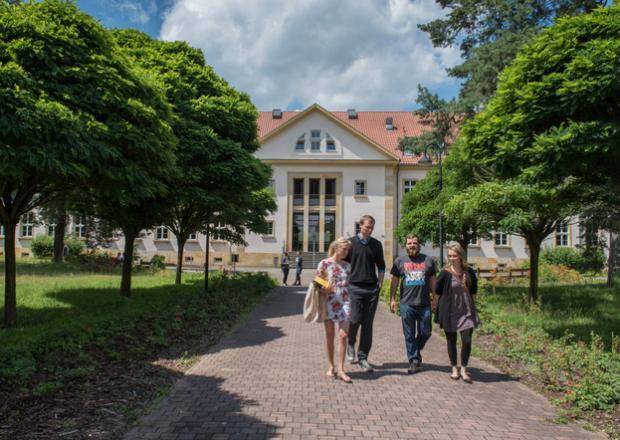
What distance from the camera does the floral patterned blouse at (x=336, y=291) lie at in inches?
228

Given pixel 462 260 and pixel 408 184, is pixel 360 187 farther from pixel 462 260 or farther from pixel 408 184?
pixel 462 260

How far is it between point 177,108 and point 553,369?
1039 centimetres

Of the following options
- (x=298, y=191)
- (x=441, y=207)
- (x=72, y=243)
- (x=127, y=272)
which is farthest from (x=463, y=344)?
(x=298, y=191)

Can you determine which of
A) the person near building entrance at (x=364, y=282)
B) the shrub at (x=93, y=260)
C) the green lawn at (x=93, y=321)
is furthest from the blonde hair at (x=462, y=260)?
the shrub at (x=93, y=260)

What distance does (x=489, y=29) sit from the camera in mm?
20016

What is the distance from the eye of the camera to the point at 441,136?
21.1 metres

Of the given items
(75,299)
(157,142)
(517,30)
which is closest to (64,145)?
(157,142)

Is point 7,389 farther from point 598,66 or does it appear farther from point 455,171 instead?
point 455,171

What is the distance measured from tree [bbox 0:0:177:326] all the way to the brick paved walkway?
3.33 m

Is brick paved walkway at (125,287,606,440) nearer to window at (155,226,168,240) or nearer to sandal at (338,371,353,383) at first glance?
sandal at (338,371,353,383)

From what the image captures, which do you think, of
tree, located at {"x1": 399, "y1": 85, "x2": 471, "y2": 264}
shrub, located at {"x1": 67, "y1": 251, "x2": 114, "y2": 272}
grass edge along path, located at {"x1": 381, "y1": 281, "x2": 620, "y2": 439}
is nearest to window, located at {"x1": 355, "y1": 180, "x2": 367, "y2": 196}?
tree, located at {"x1": 399, "y1": 85, "x2": 471, "y2": 264}

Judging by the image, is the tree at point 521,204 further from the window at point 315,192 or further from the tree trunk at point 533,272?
the window at point 315,192

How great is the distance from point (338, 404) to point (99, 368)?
3221 mm

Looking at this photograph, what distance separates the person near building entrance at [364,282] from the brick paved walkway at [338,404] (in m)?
0.48
